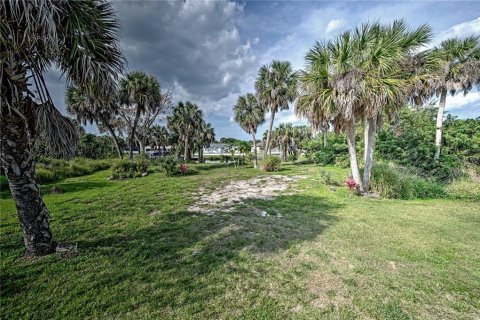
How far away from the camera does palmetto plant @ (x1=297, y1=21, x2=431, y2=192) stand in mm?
7102

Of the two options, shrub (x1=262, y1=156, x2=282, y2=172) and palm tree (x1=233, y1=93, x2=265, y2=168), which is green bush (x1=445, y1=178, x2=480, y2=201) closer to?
shrub (x1=262, y1=156, x2=282, y2=172)

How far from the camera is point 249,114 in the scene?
23828 millimetres

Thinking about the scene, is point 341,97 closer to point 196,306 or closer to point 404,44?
point 404,44

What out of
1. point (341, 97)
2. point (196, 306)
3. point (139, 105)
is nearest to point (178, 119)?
point (139, 105)

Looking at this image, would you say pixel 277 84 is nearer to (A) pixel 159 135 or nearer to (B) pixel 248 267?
(B) pixel 248 267

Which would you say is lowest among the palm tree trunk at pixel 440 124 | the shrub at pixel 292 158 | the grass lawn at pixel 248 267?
the grass lawn at pixel 248 267

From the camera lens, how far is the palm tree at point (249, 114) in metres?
23.6

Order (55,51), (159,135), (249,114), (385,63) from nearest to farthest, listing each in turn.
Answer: (55,51) < (385,63) < (249,114) < (159,135)

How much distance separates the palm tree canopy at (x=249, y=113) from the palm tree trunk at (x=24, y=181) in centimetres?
2123

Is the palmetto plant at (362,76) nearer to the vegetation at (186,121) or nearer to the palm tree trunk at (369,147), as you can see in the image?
the palm tree trunk at (369,147)

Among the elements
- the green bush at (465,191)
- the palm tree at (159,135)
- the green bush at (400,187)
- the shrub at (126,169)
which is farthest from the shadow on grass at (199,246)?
the palm tree at (159,135)

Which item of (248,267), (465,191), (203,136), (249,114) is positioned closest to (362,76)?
(465,191)

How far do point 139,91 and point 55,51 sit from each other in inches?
701

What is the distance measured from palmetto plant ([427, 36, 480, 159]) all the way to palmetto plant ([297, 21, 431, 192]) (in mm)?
6490
